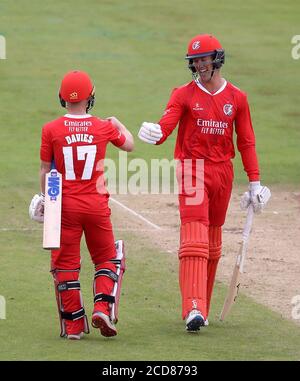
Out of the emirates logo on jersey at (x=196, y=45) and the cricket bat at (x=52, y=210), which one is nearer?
the cricket bat at (x=52, y=210)

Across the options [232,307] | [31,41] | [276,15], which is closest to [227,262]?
[232,307]

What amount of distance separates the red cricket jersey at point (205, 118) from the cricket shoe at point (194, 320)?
143 cm

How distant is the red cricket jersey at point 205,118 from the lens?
10.7 meters

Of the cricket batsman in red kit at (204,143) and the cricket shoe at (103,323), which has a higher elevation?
the cricket batsman in red kit at (204,143)

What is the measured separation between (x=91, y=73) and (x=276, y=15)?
6135mm

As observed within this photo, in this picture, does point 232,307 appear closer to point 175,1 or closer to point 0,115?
point 0,115

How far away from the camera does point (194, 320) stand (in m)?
10.2

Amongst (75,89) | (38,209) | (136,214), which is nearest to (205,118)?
(75,89)

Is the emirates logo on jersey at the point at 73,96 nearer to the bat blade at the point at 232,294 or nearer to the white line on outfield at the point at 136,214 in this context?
the bat blade at the point at 232,294

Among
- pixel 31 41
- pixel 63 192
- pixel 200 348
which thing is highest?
pixel 31 41

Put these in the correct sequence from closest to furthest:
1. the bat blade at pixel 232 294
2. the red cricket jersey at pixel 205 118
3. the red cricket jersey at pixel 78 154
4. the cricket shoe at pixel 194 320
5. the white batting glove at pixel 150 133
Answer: the red cricket jersey at pixel 78 154 → the cricket shoe at pixel 194 320 → the white batting glove at pixel 150 133 → the red cricket jersey at pixel 205 118 → the bat blade at pixel 232 294

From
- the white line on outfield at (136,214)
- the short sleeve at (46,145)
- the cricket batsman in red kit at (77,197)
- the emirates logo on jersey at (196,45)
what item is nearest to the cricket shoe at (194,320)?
the cricket batsman in red kit at (77,197)

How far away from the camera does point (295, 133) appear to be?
21875mm

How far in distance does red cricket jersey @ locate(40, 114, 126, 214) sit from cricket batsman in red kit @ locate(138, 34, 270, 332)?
0.60m
